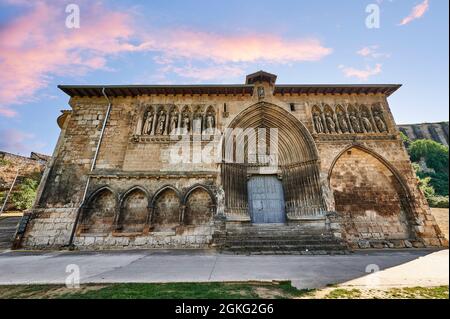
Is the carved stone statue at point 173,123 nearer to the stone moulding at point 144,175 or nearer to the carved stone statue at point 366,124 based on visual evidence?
the stone moulding at point 144,175

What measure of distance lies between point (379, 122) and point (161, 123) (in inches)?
480

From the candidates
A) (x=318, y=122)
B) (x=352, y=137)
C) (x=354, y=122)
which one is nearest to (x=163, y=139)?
(x=318, y=122)

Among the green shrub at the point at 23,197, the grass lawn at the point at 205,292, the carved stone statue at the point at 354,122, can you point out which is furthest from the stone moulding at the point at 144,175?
the green shrub at the point at 23,197

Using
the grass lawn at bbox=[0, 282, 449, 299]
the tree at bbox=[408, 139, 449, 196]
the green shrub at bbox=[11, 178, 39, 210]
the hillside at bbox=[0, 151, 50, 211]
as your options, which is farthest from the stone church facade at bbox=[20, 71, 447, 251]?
the tree at bbox=[408, 139, 449, 196]

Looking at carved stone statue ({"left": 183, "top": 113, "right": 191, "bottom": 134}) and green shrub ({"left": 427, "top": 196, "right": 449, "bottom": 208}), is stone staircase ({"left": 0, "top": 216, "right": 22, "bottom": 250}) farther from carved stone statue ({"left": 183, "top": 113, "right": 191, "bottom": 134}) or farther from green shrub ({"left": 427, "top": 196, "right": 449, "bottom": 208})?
green shrub ({"left": 427, "top": 196, "right": 449, "bottom": 208})

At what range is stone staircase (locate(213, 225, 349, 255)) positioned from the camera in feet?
24.3

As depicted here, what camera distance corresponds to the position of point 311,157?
32.9 ft

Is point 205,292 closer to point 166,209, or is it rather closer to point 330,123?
point 166,209

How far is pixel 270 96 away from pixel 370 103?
5.96 m

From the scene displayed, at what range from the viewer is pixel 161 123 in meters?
10.5

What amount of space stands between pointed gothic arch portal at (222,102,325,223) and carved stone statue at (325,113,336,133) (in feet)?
4.83

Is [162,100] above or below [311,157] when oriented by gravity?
above
